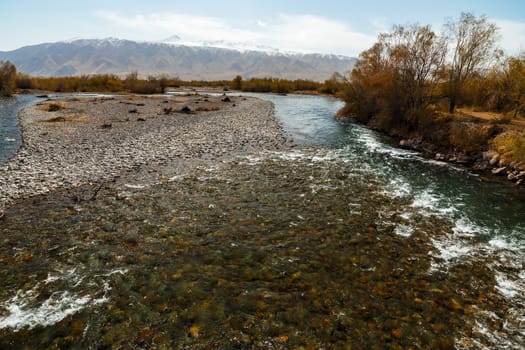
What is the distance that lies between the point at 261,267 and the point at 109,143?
18.0 metres

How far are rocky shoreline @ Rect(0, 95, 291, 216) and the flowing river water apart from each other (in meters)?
2.10

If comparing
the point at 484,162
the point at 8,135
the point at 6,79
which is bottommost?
the point at 8,135

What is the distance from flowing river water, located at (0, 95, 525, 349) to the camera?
6.08m

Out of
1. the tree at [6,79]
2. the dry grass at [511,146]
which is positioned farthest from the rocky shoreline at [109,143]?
the tree at [6,79]

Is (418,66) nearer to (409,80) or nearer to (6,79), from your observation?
(409,80)

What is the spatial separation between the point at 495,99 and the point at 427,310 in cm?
3841

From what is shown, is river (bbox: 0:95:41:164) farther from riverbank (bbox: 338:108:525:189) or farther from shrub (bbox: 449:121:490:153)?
shrub (bbox: 449:121:490:153)

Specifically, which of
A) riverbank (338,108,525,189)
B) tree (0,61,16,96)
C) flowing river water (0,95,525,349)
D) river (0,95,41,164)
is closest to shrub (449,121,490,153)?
riverbank (338,108,525,189)

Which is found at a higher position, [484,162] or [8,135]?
[484,162]

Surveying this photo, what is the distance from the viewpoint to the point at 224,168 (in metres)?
17.2

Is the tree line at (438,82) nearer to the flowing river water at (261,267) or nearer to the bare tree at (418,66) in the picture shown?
the bare tree at (418,66)

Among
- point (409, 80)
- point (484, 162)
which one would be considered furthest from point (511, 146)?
point (409, 80)

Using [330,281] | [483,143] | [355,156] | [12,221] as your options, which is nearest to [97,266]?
[12,221]

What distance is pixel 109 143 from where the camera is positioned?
21.3 meters
